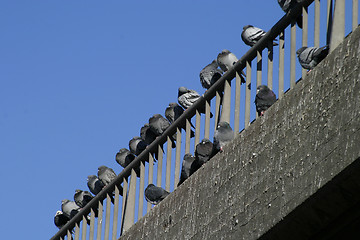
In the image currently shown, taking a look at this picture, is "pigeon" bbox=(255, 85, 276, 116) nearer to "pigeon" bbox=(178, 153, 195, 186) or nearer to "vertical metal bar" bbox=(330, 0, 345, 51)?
"vertical metal bar" bbox=(330, 0, 345, 51)

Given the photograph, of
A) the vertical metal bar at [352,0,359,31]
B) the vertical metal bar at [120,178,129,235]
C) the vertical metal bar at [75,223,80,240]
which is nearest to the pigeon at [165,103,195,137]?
the vertical metal bar at [75,223,80,240]

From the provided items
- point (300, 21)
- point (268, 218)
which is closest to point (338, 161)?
point (268, 218)

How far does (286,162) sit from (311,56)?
0.96 metres

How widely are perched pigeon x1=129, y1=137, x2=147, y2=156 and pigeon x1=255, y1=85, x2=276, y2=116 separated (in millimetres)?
3980

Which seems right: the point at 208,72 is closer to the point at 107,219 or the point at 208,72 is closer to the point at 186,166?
the point at 107,219

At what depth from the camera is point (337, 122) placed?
21.2 feet

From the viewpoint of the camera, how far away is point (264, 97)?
26.2 ft

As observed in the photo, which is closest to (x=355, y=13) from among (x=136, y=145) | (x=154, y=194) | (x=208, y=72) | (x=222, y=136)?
(x=222, y=136)

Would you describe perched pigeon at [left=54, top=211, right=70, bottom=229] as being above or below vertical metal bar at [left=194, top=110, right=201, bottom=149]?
above

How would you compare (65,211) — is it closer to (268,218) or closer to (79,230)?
(79,230)

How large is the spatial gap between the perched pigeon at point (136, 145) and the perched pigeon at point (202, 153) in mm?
3089

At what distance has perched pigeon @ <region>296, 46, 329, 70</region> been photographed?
737 cm

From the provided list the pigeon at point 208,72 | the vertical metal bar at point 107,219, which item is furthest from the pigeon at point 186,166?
the pigeon at point 208,72

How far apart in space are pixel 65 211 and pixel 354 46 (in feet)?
28.4
